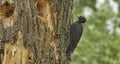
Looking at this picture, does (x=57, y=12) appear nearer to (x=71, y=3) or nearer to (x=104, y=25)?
(x=71, y=3)

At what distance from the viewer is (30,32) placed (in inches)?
176

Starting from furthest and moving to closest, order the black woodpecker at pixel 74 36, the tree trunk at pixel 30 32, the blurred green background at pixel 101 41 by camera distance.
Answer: the blurred green background at pixel 101 41, the black woodpecker at pixel 74 36, the tree trunk at pixel 30 32

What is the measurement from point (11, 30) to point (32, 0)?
14.5 inches

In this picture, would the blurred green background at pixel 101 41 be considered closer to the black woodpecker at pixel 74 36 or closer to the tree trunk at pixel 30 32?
the black woodpecker at pixel 74 36

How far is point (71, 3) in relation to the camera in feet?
16.1

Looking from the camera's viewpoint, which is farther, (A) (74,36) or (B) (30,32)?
(A) (74,36)

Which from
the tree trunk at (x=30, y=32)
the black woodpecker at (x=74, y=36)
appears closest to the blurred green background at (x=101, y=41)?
the black woodpecker at (x=74, y=36)

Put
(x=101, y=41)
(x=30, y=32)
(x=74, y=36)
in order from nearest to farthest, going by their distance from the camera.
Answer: (x=30, y=32) < (x=74, y=36) < (x=101, y=41)

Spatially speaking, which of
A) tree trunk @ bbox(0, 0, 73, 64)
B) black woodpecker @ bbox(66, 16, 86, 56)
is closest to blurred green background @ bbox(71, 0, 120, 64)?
black woodpecker @ bbox(66, 16, 86, 56)

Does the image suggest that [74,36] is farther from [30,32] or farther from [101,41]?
[101,41]

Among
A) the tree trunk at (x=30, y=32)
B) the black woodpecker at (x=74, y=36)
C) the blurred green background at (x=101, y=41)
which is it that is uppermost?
the tree trunk at (x=30, y=32)

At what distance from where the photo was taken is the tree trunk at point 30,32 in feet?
14.5

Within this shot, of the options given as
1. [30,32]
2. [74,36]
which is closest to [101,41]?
[74,36]

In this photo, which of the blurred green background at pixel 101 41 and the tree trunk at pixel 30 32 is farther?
the blurred green background at pixel 101 41
